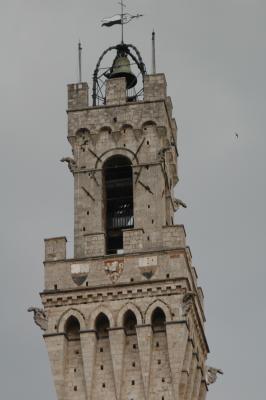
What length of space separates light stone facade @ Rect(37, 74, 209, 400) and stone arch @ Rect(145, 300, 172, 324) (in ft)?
0.11

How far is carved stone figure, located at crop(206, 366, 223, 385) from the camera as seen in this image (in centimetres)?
5512

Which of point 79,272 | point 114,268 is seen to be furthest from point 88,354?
point 114,268

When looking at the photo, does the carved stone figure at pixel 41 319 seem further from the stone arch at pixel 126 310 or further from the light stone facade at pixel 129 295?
the stone arch at pixel 126 310

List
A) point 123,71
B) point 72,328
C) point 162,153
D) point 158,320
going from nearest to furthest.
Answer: point 158,320
point 72,328
point 162,153
point 123,71

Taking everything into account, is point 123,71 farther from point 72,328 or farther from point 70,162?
point 72,328

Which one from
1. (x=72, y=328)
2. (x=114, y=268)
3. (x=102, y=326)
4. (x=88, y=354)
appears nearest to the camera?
(x=88, y=354)

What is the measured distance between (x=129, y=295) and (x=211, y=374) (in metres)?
5.24

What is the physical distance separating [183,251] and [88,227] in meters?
3.90

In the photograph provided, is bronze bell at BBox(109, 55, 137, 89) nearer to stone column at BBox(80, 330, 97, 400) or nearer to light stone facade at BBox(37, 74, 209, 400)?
light stone facade at BBox(37, 74, 209, 400)

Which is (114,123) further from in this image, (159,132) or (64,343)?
(64,343)

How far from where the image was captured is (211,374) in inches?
2176

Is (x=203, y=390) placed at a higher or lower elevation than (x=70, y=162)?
lower

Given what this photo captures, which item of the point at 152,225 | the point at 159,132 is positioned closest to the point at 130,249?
the point at 152,225

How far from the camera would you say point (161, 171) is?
55.1m
